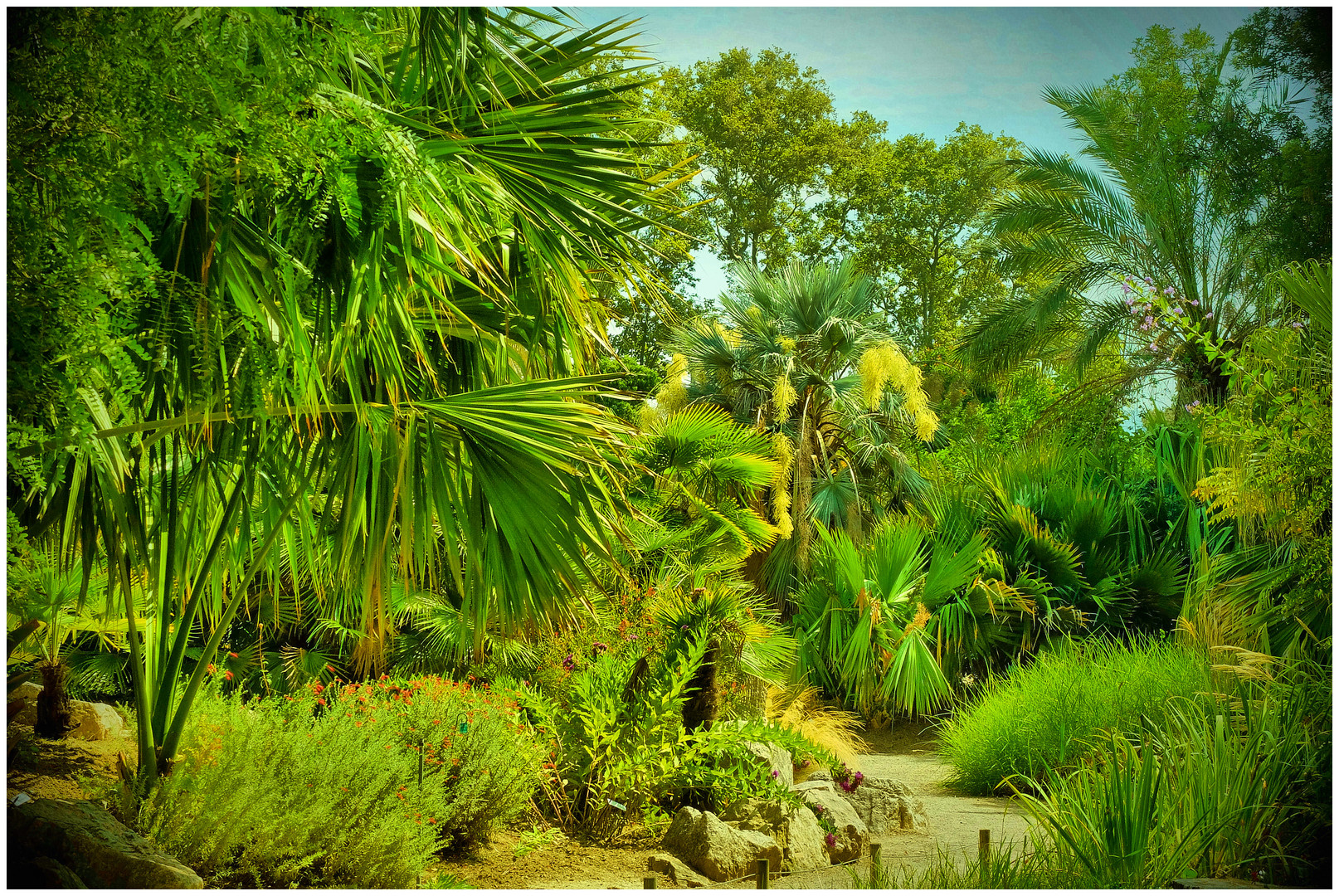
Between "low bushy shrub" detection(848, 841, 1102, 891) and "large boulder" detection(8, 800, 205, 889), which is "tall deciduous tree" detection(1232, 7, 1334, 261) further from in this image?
"large boulder" detection(8, 800, 205, 889)

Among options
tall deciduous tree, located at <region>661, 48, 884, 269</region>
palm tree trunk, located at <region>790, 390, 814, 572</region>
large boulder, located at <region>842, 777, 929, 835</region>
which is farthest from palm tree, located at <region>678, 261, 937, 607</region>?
large boulder, located at <region>842, 777, 929, 835</region>

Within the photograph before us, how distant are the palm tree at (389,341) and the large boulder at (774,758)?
8.15ft

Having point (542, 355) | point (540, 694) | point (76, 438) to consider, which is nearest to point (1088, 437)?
point (540, 694)

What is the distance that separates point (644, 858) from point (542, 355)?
291cm

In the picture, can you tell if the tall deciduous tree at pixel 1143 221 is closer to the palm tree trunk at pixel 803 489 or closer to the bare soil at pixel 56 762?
the palm tree trunk at pixel 803 489

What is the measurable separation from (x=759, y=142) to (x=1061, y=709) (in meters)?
13.5

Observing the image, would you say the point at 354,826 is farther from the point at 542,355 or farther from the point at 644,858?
the point at 542,355

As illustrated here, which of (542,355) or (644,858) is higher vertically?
(542,355)

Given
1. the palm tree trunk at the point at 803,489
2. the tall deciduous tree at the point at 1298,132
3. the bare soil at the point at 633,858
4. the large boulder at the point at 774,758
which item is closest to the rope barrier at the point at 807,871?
the bare soil at the point at 633,858

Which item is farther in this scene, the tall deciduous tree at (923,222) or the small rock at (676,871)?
the tall deciduous tree at (923,222)

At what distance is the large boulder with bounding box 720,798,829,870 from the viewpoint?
5.13 meters

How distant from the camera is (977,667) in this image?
1028cm

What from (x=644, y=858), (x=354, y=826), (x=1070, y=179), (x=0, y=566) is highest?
(x=1070, y=179)

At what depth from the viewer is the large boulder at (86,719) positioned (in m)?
6.41
